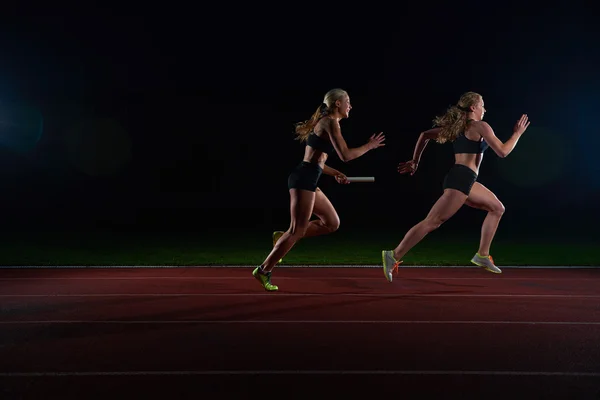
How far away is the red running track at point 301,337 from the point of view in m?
3.91

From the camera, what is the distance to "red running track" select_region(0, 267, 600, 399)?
391 cm

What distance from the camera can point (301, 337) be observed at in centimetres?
520

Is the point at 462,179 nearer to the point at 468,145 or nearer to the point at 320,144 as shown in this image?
the point at 468,145

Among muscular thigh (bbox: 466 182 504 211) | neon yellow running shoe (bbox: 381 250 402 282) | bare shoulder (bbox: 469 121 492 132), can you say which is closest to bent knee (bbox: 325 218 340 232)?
neon yellow running shoe (bbox: 381 250 402 282)

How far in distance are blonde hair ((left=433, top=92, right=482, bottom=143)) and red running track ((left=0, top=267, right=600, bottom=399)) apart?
169 centimetres

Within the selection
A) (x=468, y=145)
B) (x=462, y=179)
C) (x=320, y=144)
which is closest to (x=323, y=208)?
(x=320, y=144)

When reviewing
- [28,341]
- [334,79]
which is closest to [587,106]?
[334,79]

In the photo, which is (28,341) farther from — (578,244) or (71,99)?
(71,99)

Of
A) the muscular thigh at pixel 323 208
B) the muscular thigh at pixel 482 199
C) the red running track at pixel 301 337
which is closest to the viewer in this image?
the red running track at pixel 301 337

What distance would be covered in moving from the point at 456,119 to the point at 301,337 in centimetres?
377

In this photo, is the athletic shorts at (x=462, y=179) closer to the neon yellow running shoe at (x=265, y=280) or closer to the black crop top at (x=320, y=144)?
the black crop top at (x=320, y=144)

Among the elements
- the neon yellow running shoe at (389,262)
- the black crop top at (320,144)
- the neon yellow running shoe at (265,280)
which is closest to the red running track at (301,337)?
the neon yellow running shoe at (265,280)

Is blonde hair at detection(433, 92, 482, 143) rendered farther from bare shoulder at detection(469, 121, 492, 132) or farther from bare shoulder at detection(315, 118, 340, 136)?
bare shoulder at detection(315, 118, 340, 136)

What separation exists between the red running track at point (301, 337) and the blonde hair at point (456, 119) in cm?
169
